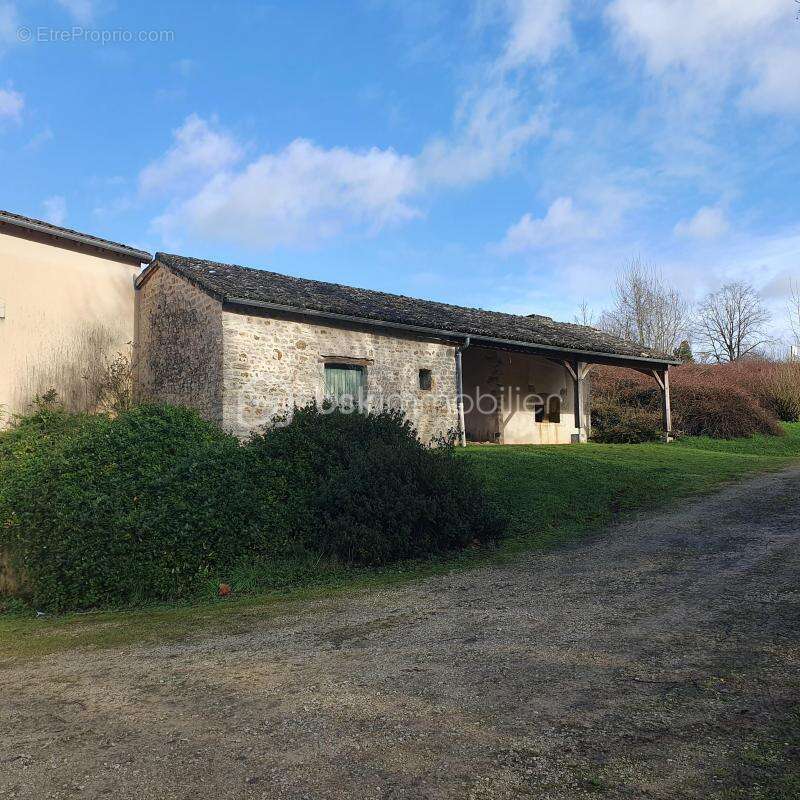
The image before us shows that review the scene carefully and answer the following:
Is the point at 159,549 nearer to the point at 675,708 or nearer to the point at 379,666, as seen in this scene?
the point at 379,666

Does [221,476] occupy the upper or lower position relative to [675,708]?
upper

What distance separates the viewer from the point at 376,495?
7172mm

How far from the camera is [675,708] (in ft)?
9.45

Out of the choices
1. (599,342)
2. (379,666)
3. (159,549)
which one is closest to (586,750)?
(379,666)

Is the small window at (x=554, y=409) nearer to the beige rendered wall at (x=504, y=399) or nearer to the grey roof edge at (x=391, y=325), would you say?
the beige rendered wall at (x=504, y=399)

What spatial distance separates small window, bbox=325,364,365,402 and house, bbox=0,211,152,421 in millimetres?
4919

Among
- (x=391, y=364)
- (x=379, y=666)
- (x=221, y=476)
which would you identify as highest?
(x=391, y=364)

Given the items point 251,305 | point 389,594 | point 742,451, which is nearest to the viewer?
point 389,594

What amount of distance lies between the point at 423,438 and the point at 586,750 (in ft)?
38.0

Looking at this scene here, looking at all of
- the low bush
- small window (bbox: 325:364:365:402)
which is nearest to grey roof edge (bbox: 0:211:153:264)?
small window (bbox: 325:364:365:402)

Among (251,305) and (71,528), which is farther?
Result: (251,305)

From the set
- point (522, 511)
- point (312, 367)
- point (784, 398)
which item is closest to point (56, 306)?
point (312, 367)

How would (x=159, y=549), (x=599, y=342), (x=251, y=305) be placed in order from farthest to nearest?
(x=599, y=342) < (x=251, y=305) < (x=159, y=549)

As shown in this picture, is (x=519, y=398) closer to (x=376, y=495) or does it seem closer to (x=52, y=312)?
(x=376, y=495)
